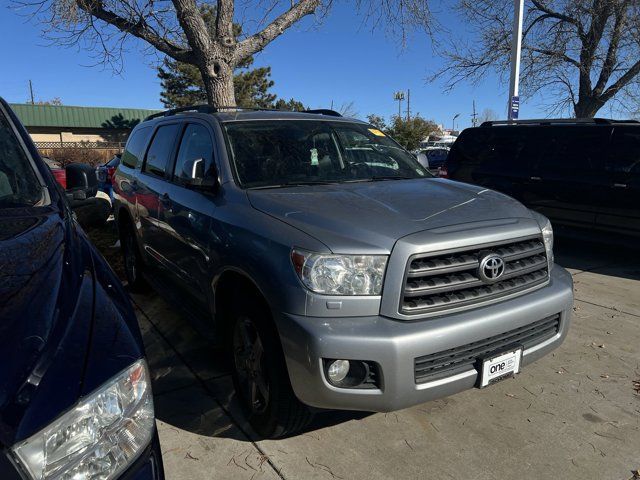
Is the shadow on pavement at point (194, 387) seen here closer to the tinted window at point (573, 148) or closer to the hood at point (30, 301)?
the hood at point (30, 301)

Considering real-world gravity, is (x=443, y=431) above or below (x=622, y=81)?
below

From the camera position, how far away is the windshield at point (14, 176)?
7.89 ft

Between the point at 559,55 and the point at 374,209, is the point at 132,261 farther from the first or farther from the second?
the point at 559,55

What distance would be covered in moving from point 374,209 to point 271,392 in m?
1.09

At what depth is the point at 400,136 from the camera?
1528 inches

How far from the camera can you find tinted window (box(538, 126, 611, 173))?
654cm

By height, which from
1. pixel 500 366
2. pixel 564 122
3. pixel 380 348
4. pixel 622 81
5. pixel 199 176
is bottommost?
pixel 500 366

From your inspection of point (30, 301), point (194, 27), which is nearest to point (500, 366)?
point (30, 301)

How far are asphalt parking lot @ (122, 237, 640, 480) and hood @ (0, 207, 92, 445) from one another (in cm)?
141

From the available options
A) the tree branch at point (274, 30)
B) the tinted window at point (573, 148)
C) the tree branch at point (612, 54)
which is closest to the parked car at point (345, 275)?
the tinted window at point (573, 148)

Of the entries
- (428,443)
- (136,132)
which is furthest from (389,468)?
(136,132)

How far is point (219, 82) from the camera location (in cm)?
872

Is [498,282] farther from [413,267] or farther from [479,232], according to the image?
[413,267]

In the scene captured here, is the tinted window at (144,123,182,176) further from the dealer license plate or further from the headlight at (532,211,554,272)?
the dealer license plate
